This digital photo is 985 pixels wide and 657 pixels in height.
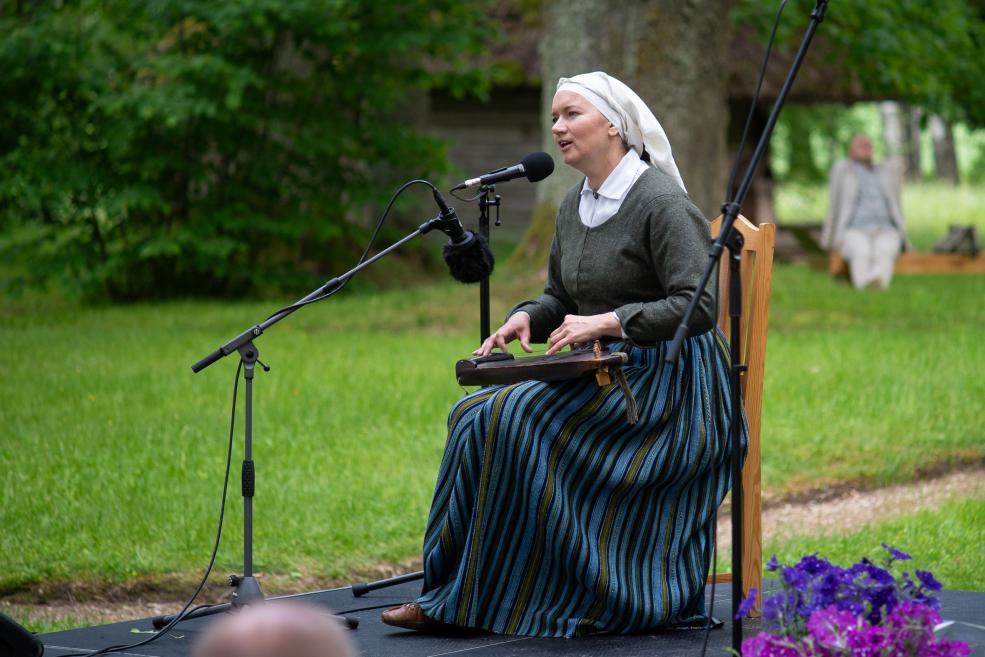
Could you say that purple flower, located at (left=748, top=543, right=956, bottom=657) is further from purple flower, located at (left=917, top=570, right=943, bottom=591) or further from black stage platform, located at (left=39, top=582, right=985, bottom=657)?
black stage platform, located at (left=39, top=582, right=985, bottom=657)

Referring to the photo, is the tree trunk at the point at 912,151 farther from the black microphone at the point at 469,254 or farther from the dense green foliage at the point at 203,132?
the black microphone at the point at 469,254

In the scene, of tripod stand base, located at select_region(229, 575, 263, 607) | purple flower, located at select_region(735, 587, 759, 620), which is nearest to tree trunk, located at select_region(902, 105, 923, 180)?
tripod stand base, located at select_region(229, 575, 263, 607)

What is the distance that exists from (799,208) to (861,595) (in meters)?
29.7

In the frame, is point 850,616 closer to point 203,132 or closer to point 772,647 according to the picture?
point 772,647

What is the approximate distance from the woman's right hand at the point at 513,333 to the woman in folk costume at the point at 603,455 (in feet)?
0.48

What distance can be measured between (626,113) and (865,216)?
33.0 feet

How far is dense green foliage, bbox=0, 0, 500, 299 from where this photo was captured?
12219 millimetres

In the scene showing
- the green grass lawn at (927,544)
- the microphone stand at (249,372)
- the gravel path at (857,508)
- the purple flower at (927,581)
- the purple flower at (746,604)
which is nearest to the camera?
the purple flower at (927,581)

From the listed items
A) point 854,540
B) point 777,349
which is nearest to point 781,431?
point 854,540

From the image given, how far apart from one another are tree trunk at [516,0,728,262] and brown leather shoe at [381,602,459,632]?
6.74 m

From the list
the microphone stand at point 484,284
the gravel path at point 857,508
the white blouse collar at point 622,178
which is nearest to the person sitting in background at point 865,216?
the gravel path at point 857,508

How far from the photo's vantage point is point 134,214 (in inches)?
508

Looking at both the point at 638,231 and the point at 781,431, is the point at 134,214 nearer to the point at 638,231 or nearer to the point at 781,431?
the point at 781,431

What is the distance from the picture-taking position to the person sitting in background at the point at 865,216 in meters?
13.2
